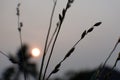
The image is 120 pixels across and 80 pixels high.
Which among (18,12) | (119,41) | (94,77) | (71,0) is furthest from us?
(18,12)

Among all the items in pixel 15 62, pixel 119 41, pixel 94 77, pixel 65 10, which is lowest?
pixel 94 77

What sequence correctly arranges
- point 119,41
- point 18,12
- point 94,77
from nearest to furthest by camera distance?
point 119,41 < point 94,77 < point 18,12

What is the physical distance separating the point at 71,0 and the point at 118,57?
390 mm

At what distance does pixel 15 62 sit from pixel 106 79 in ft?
1.58

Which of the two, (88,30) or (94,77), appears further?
(94,77)

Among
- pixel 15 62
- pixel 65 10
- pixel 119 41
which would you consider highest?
pixel 65 10

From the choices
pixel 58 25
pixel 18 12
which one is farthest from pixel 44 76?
pixel 18 12

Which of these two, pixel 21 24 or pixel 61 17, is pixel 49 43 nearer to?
pixel 61 17

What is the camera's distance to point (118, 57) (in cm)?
179

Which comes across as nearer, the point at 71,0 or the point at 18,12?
the point at 71,0

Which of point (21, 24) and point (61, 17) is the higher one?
point (61, 17)

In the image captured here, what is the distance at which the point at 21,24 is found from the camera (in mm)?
2273

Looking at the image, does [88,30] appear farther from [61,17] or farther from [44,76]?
[44,76]

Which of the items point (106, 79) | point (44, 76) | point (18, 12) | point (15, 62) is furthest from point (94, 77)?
point (18, 12)
